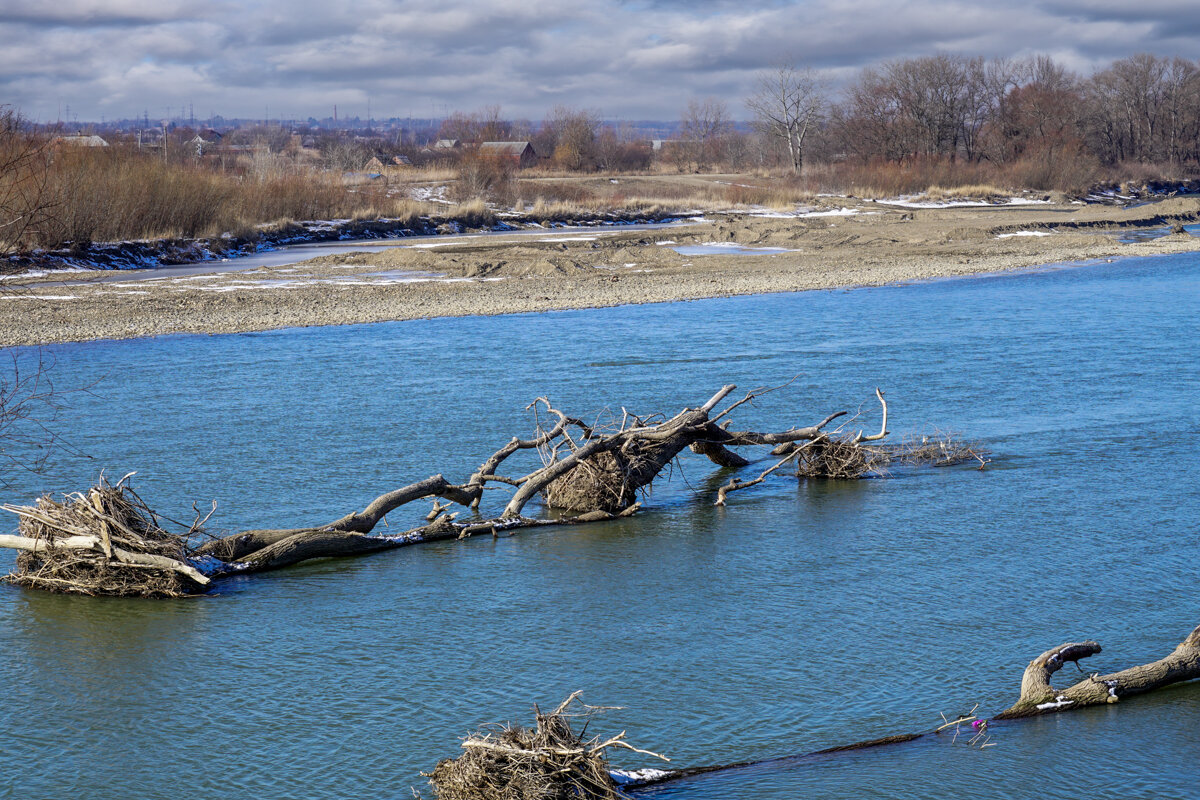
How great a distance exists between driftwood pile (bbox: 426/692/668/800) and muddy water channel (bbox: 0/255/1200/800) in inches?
26.1

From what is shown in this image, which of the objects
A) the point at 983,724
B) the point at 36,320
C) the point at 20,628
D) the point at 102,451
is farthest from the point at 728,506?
the point at 36,320

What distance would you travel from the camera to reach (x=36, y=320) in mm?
19891

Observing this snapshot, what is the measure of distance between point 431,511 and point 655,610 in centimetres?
266

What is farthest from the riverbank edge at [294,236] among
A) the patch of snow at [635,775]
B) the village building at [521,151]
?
the village building at [521,151]

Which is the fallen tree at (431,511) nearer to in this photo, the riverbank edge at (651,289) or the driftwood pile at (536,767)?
the driftwood pile at (536,767)

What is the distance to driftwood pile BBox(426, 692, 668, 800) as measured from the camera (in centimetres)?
451

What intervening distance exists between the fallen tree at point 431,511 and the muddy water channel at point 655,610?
7.5 inches

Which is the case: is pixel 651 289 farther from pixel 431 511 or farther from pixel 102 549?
pixel 102 549

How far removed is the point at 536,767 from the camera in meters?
4.56

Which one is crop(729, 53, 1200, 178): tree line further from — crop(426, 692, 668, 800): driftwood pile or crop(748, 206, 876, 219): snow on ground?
crop(426, 692, 668, 800): driftwood pile

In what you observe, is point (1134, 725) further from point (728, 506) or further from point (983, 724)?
point (728, 506)

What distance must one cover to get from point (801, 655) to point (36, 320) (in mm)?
17245

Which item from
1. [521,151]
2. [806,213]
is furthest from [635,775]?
[521,151]

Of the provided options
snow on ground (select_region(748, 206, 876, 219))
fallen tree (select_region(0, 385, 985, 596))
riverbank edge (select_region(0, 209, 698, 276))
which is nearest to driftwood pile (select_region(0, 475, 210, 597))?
fallen tree (select_region(0, 385, 985, 596))
